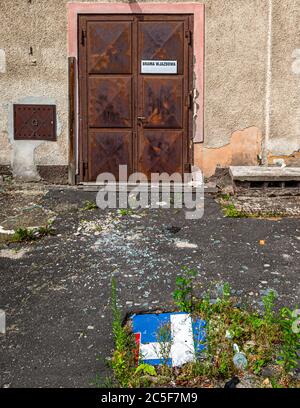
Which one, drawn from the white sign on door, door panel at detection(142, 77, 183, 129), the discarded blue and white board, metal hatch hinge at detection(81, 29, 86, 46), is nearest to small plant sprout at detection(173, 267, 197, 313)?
the discarded blue and white board

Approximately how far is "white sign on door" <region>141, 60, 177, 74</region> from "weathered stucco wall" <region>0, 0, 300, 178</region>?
1.70 feet

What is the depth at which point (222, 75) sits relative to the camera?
8.02 metres

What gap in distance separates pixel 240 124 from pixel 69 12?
2.93m

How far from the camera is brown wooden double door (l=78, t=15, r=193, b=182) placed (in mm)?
→ 8008

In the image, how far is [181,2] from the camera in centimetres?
791

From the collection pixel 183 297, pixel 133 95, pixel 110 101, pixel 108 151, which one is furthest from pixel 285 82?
pixel 183 297

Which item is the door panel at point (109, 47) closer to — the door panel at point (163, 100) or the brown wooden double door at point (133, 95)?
the brown wooden double door at point (133, 95)

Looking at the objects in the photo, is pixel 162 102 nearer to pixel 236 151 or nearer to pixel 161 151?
pixel 161 151

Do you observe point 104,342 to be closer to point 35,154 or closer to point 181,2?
point 35,154

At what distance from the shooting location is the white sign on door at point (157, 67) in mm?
8062

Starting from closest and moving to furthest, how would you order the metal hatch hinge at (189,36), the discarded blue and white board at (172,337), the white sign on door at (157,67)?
the discarded blue and white board at (172,337) < the metal hatch hinge at (189,36) < the white sign on door at (157,67)

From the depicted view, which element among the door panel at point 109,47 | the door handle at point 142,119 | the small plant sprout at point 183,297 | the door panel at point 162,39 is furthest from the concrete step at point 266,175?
the small plant sprout at point 183,297

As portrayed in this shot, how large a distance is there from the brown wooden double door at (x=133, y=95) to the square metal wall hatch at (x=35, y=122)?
1.44 feet
